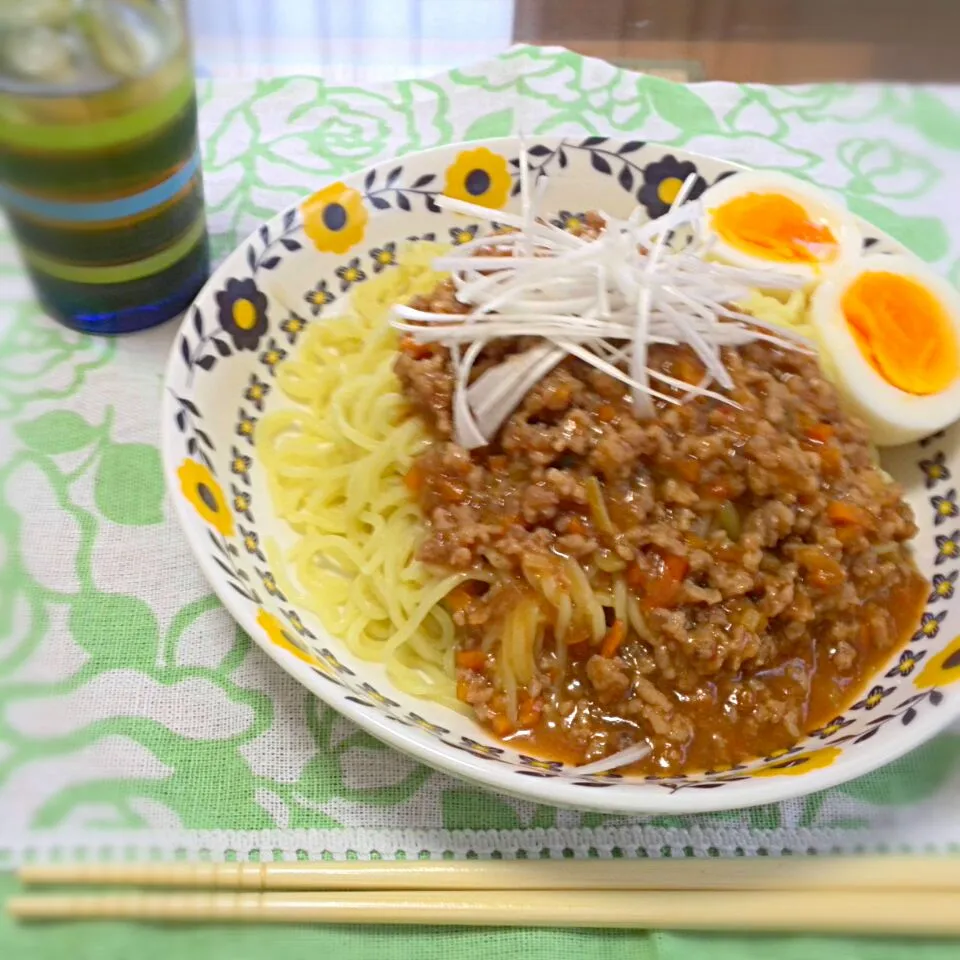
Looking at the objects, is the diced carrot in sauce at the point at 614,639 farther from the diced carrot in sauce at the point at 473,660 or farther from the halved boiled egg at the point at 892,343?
the halved boiled egg at the point at 892,343

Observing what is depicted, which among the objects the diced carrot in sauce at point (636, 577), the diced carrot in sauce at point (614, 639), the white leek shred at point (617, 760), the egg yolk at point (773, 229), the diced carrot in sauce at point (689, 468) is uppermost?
the egg yolk at point (773, 229)

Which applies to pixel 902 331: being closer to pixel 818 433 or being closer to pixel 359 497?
pixel 818 433

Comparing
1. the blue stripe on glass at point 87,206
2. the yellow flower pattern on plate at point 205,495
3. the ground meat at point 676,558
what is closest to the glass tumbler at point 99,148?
the blue stripe on glass at point 87,206

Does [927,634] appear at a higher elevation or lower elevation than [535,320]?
lower

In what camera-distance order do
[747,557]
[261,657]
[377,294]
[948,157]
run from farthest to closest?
[948,157] < [377,294] < [261,657] < [747,557]

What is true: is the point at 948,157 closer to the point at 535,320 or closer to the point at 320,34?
the point at 535,320

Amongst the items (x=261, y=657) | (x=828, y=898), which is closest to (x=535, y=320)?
(x=261, y=657)

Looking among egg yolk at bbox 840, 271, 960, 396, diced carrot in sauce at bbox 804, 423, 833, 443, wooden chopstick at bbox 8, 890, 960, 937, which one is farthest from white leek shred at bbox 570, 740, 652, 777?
egg yolk at bbox 840, 271, 960, 396
